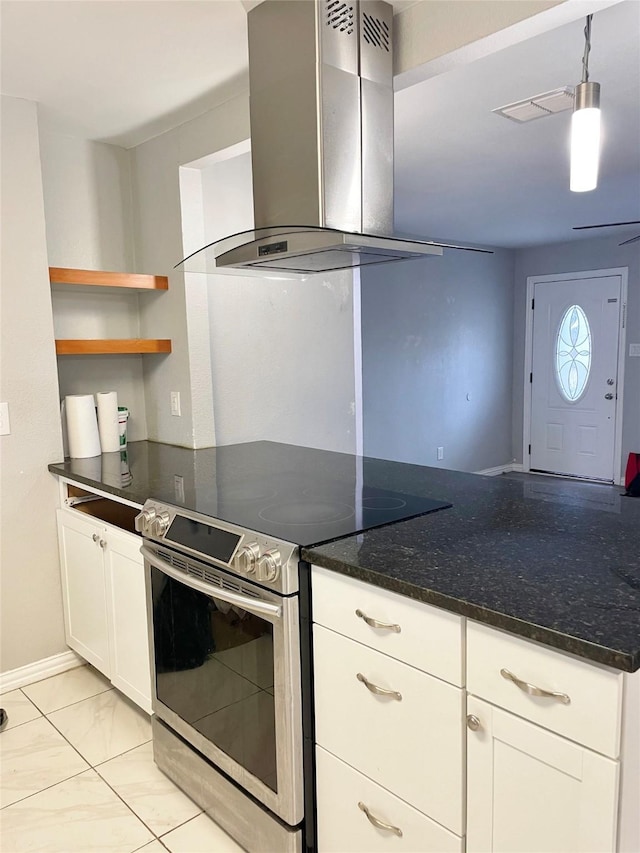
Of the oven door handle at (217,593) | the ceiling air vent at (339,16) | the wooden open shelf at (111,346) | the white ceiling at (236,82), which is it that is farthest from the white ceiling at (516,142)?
the oven door handle at (217,593)

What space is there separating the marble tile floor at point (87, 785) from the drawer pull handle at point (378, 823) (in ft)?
1.81

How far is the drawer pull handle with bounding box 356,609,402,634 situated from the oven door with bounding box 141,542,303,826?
0.65 ft

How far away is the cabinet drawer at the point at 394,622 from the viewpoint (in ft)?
4.14

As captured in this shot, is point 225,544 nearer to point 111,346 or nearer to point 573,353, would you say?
point 111,346

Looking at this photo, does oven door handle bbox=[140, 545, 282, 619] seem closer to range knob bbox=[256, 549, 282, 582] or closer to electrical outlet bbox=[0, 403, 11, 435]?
range knob bbox=[256, 549, 282, 582]

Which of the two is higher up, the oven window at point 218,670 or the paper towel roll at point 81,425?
the paper towel roll at point 81,425

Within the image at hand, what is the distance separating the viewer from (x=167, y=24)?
1.92 meters

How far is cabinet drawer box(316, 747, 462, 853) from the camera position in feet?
4.43

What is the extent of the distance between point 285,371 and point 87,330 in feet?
3.16

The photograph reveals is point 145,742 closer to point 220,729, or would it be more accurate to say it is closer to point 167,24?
point 220,729

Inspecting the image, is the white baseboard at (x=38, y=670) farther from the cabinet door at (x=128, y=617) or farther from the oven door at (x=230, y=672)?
the oven door at (x=230, y=672)

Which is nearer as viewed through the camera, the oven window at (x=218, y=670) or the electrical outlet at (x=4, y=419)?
the oven window at (x=218, y=670)

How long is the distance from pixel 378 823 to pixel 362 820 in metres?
0.06

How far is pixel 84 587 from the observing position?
256cm
